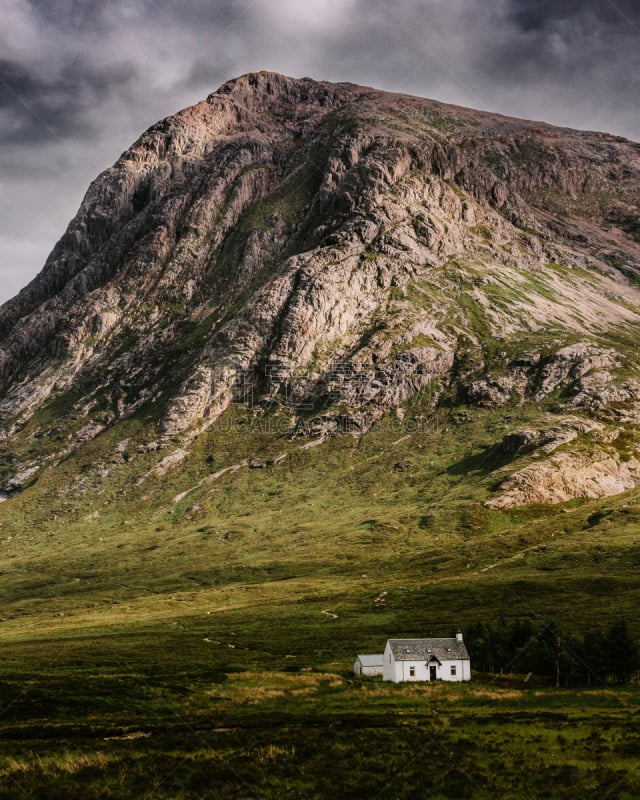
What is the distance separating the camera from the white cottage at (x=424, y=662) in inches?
3433

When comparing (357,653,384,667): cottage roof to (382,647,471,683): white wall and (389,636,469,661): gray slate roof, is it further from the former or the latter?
(389,636,469,661): gray slate roof

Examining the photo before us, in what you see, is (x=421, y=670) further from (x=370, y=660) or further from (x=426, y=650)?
(x=370, y=660)

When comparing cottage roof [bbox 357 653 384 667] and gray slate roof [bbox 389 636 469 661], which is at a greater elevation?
gray slate roof [bbox 389 636 469 661]

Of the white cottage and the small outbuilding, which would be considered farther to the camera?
the small outbuilding

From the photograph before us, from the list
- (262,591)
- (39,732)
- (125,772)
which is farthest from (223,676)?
(262,591)

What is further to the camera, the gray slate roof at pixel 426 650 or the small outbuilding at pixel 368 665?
the small outbuilding at pixel 368 665


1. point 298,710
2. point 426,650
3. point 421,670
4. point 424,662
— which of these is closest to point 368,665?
point 421,670

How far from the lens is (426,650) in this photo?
88.8m

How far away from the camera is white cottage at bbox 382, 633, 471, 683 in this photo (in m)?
87.2


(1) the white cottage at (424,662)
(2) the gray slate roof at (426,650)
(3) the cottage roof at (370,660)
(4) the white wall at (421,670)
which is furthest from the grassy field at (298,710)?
(2) the gray slate roof at (426,650)

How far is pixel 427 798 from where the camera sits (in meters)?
37.5

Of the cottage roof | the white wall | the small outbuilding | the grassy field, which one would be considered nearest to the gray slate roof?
the white wall

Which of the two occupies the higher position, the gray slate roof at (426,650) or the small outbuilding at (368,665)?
the gray slate roof at (426,650)

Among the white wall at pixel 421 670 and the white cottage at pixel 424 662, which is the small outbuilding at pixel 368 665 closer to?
the white cottage at pixel 424 662
